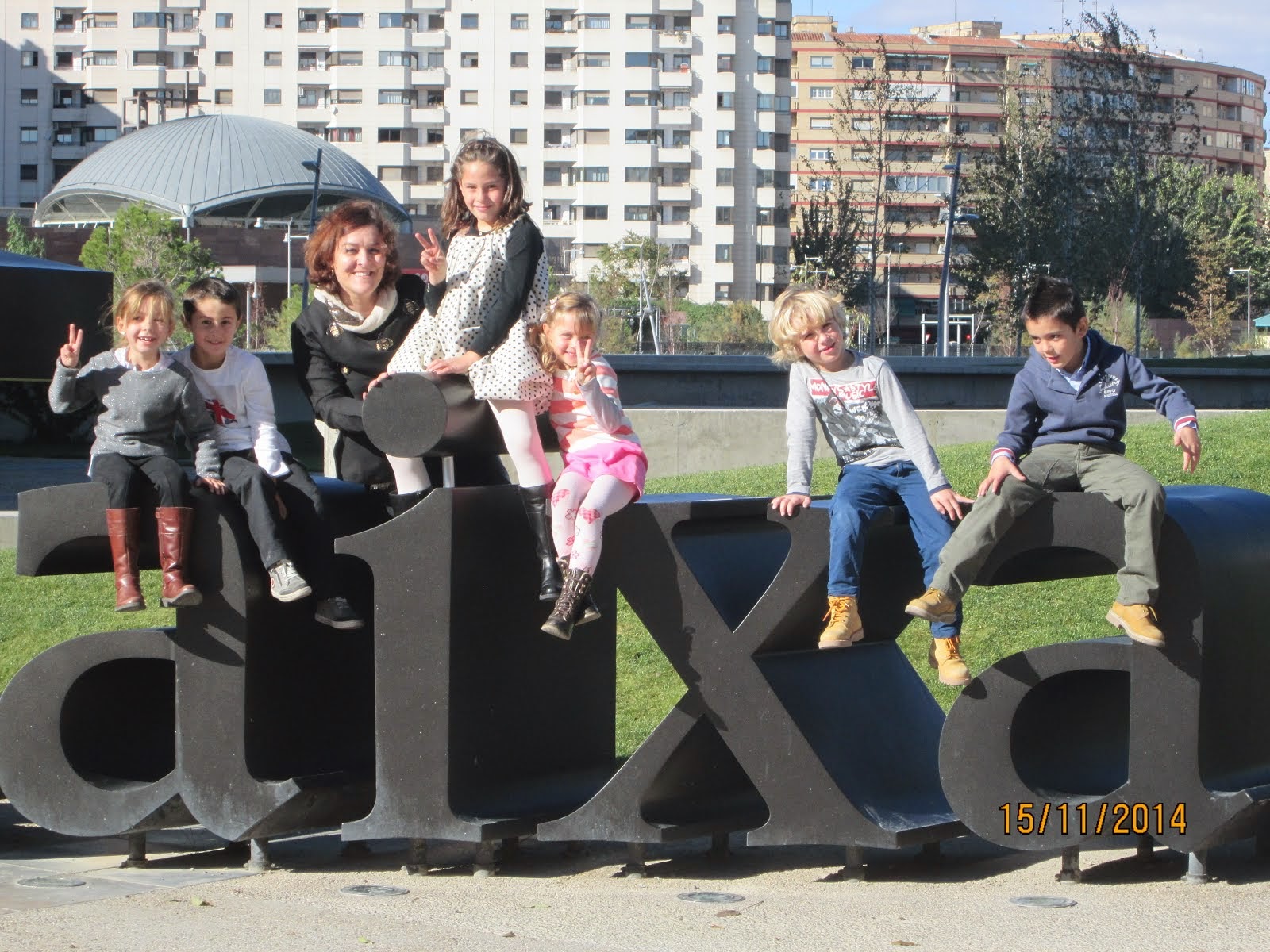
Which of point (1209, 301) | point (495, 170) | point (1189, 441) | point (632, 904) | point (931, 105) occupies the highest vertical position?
point (931, 105)

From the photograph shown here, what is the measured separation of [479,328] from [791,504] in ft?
4.07

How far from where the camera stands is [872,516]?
5.52m

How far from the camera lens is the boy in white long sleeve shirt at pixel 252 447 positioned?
19.3 ft

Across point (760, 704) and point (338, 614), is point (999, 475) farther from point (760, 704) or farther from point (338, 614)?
point (338, 614)

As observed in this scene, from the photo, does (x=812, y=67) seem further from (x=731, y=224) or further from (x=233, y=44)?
(x=233, y=44)

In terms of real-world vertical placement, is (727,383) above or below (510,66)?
below

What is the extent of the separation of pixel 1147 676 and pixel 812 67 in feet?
401

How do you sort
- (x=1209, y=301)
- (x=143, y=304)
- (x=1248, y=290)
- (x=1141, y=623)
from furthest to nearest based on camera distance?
(x=1248, y=290)
(x=1209, y=301)
(x=143, y=304)
(x=1141, y=623)

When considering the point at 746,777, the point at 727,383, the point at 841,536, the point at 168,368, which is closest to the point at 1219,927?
the point at 841,536

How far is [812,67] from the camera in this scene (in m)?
123

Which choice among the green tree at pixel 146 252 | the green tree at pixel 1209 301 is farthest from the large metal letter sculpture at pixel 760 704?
the green tree at pixel 146 252

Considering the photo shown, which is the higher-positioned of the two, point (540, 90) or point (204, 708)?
point (540, 90)

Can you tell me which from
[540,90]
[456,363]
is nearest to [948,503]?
[456,363]

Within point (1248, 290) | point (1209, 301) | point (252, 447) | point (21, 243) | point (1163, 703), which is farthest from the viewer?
point (21, 243)
